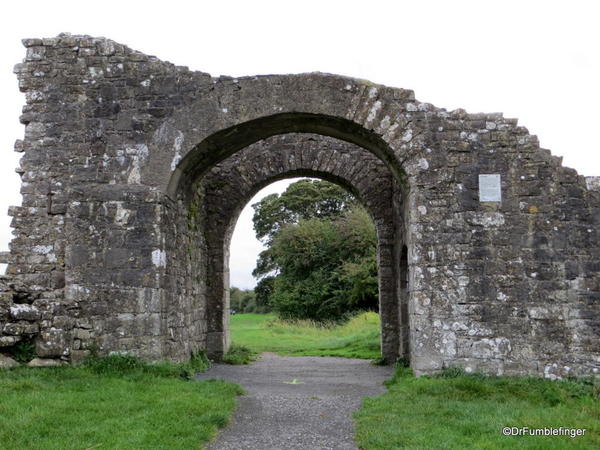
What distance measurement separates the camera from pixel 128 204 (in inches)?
301

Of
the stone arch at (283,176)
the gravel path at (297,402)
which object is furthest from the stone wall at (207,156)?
the stone arch at (283,176)

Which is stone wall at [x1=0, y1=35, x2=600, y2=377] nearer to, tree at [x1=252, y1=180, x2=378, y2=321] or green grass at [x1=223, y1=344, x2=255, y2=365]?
green grass at [x1=223, y1=344, x2=255, y2=365]

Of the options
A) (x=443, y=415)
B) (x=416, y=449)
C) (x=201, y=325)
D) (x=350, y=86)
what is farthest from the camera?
(x=201, y=325)

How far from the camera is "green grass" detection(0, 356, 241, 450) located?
4.60 metres

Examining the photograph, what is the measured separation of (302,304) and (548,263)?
18668 millimetres

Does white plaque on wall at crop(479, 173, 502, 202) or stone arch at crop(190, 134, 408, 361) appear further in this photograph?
stone arch at crop(190, 134, 408, 361)

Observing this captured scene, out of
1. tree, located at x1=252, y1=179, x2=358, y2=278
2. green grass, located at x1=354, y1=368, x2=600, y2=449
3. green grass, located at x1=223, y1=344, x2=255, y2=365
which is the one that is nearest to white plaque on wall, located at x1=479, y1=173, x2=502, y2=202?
green grass, located at x1=354, y1=368, x2=600, y2=449

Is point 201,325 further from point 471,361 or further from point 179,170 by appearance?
point 471,361

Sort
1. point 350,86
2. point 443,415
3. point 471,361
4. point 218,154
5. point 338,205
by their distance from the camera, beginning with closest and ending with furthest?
point 443,415 → point 471,361 → point 350,86 → point 218,154 → point 338,205

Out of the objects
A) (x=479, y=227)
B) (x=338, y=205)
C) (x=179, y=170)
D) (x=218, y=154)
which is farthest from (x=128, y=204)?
(x=338, y=205)

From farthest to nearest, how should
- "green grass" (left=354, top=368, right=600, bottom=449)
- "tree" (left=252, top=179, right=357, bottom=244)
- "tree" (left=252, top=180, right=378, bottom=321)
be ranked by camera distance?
1. "tree" (left=252, top=179, right=357, bottom=244)
2. "tree" (left=252, top=180, right=378, bottom=321)
3. "green grass" (left=354, top=368, right=600, bottom=449)

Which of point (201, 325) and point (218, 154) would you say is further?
point (201, 325)

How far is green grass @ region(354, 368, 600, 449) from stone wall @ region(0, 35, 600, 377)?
54 cm

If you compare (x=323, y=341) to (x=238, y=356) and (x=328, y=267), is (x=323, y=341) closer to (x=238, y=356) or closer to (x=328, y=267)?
(x=238, y=356)
